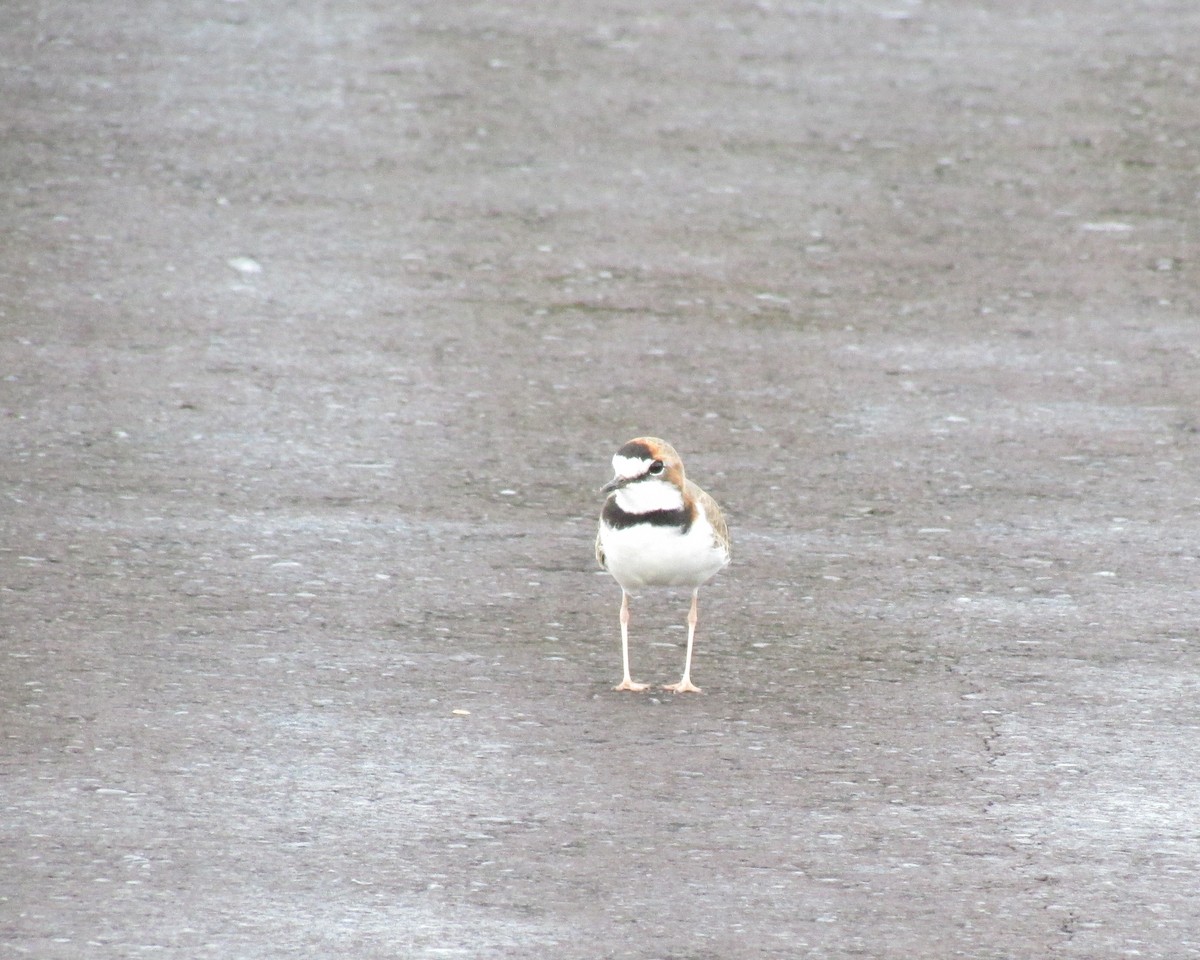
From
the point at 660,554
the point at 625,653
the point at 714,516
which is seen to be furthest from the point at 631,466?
the point at 625,653

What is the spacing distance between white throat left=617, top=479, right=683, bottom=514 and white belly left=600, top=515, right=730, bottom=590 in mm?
67

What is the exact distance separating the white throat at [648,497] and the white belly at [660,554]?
67 mm

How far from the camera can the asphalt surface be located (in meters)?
5.66

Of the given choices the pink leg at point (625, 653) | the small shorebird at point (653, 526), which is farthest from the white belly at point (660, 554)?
the pink leg at point (625, 653)

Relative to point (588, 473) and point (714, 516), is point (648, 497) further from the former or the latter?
point (588, 473)

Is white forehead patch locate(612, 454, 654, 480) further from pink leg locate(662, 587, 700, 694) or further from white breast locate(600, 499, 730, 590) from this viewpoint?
pink leg locate(662, 587, 700, 694)

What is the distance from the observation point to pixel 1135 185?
1355cm

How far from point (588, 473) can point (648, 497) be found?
2.33 metres

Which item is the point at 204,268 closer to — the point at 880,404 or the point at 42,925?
the point at 880,404

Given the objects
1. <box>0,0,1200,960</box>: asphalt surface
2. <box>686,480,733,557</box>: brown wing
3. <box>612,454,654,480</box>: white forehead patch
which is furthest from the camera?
<box>686,480,733,557</box>: brown wing

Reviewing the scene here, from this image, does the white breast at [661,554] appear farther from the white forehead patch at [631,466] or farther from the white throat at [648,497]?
the white forehead patch at [631,466]

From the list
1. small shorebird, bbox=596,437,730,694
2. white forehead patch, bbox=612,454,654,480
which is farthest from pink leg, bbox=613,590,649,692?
white forehead patch, bbox=612,454,654,480

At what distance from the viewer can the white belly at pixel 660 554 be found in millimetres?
7090

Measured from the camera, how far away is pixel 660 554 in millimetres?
7102
